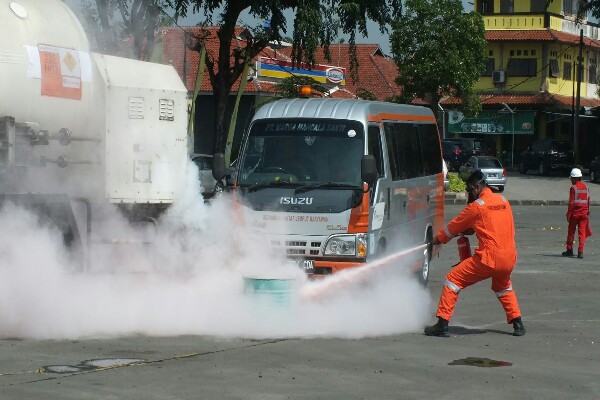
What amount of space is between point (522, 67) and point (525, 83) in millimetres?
999

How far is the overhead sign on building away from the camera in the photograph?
175 ft

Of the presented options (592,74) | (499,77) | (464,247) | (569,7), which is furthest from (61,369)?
(592,74)

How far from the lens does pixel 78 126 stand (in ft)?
41.0

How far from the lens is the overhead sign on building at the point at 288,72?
53.3 metres

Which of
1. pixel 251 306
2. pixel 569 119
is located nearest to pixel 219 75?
pixel 251 306

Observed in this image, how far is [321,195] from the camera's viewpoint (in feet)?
46.1

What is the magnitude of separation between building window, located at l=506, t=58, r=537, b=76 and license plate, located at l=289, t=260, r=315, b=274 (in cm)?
6053

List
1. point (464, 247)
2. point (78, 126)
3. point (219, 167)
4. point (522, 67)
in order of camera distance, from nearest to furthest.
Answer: point (78, 126), point (464, 247), point (219, 167), point (522, 67)

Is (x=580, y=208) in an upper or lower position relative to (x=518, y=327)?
upper

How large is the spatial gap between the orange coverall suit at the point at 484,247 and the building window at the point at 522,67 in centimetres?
6164

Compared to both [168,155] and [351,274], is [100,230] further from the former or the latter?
[351,274]

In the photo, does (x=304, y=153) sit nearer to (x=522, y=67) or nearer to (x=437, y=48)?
(x=437, y=48)

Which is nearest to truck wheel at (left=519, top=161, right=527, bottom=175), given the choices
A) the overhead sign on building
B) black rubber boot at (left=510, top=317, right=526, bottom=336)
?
the overhead sign on building

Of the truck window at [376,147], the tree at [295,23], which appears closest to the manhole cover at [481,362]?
the truck window at [376,147]
